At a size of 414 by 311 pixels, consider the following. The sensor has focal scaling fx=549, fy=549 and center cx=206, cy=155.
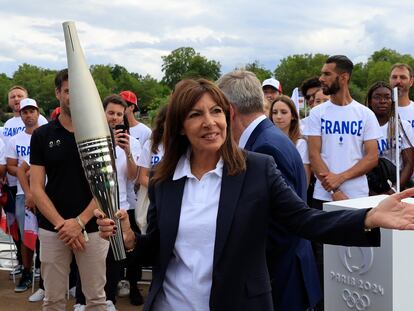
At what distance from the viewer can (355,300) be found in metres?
3.04

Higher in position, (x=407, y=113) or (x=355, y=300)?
(x=407, y=113)

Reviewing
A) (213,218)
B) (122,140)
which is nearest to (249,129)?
(213,218)

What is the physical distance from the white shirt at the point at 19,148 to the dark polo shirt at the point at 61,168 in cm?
198

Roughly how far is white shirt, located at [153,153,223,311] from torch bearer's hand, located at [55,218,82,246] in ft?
5.80

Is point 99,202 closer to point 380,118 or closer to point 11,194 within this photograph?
point 380,118

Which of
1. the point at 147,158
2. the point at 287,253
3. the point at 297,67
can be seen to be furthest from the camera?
the point at 297,67

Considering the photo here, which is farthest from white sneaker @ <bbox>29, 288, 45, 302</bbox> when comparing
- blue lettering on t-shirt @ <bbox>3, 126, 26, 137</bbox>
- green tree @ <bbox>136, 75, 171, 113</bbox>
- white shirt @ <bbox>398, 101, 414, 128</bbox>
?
green tree @ <bbox>136, 75, 171, 113</bbox>

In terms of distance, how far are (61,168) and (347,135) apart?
2.43 meters

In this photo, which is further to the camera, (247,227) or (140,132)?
(140,132)

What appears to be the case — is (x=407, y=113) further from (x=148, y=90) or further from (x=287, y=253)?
(x=148, y=90)

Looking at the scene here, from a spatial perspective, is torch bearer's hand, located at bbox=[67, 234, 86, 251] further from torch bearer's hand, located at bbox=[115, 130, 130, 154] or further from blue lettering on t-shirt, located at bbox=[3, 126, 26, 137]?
blue lettering on t-shirt, located at bbox=[3, 126, 26, 137]

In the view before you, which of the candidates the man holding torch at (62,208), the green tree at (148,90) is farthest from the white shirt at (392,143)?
the green tree at (148,90)

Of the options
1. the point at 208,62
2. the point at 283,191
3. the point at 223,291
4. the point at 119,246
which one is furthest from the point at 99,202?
the point at 208,62

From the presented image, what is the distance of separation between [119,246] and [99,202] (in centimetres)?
19
